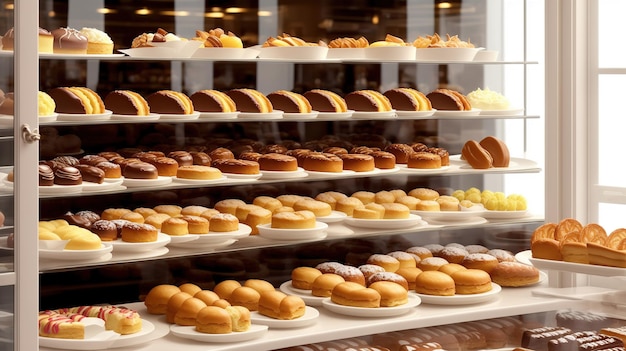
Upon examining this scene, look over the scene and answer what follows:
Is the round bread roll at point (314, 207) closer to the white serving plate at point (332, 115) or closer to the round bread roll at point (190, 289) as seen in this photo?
the white serving plate at point (332, 115)

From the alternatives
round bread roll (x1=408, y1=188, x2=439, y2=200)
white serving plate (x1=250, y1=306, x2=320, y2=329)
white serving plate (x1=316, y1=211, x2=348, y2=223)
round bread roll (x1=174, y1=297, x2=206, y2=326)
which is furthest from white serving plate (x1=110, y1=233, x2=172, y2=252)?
round bread roll (x1=408, y1=188, x2=439, y2=200)

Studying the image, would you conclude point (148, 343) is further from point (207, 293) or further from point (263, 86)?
point (263, 86)

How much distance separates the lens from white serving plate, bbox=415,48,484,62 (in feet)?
14.4

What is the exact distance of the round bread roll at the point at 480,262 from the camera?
4270 millimetres

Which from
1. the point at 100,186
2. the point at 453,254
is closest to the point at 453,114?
the point at 453,254

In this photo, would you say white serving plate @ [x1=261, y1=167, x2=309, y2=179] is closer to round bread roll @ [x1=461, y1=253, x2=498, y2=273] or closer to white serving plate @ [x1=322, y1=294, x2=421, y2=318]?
white serving plate @ [x1=322, y1=294, x2=421, y2=318]

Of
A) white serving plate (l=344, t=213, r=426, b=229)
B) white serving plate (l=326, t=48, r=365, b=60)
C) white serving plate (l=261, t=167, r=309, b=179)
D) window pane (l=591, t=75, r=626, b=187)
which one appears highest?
white serving plate (l=326, t=48, r=365, b=60)

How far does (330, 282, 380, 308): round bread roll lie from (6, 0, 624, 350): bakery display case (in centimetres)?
4

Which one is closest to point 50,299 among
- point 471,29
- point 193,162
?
point 193,162

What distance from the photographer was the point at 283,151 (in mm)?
4246

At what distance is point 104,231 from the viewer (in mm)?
3586

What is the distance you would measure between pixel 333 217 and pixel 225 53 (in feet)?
2.83

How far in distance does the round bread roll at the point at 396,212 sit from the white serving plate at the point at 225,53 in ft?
2.98

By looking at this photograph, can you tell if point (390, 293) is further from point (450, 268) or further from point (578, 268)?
point (578, 268)
